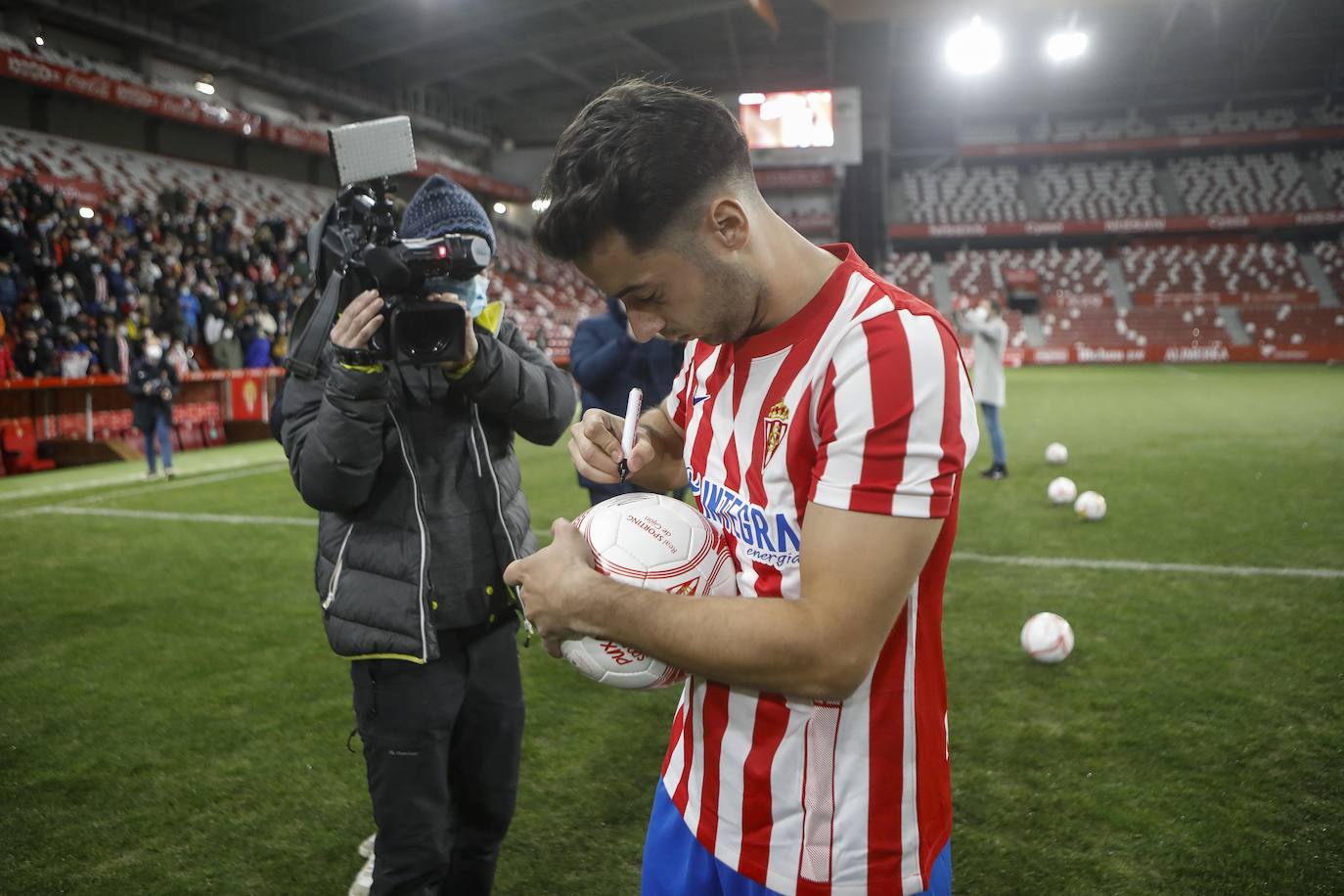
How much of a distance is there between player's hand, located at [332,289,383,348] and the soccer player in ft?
2.22

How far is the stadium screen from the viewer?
2650 cm

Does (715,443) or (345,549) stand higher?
(715,443)

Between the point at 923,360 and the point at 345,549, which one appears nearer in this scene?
the point at 923,360

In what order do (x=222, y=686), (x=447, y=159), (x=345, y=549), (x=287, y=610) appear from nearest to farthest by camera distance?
1. (x=345, y=549)
2. (x=222, y=686)
3. (x=287, y=610)
4. (x=447, y=159)

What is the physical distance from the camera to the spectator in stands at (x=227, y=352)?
642 inches

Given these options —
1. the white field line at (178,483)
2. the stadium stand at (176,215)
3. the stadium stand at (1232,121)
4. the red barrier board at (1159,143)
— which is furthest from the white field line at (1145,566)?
the stadium stand at (1232,121)

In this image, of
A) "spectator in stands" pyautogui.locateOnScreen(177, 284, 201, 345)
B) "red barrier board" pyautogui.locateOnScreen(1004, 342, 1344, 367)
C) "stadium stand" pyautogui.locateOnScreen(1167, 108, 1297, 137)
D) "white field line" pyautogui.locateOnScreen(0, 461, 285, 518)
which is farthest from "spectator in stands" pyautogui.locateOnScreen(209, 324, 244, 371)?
"stadium stand" pyautogui.locateOnScreen(1167, 108, 1297, 137)

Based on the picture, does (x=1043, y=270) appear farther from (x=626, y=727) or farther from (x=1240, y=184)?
(x=626, y=727)

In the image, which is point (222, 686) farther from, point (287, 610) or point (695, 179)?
point (695, 179)

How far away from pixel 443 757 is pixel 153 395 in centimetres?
1064

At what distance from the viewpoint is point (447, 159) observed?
3791 centimetres

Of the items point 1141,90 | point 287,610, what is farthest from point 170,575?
point 1141,90

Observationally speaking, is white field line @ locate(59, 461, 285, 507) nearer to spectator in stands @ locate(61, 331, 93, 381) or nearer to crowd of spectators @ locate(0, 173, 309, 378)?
crowd of spectators @ locate(0, 173, 309, 378)

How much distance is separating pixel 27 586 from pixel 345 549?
5.68m
